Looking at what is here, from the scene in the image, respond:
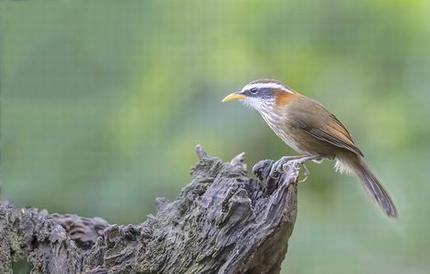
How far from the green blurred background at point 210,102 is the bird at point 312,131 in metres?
0.76

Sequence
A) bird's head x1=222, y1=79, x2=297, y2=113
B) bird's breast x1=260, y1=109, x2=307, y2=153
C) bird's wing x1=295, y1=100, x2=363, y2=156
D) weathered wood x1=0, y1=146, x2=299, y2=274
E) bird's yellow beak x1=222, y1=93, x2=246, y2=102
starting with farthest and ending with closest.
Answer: bird's yellow beak x1=222, y1=93, x2=246, y2=102, bird's head x1=222, y1=79, x2=297, y2=113, bird's breast x1=260, y1=109, x2=307, y2=153, bird's wing x1=295, y1=100, x2=363, y2=156, weathered wood x1=0, y1=146, x2=299, y2=274

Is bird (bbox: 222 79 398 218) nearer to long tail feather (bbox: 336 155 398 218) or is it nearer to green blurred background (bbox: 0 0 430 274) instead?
long tail feather (bbox: 336 155 398 218)

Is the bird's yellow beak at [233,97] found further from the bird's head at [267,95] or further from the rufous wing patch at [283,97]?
the rufous wing patch at [283,97]

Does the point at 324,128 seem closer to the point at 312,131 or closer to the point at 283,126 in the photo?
the point at 312,131

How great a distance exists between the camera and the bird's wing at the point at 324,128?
12.3ft

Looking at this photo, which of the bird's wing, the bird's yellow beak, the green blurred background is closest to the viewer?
the bird's wing

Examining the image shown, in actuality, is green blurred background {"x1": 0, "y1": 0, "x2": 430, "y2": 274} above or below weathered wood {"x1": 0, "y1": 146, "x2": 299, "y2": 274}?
above

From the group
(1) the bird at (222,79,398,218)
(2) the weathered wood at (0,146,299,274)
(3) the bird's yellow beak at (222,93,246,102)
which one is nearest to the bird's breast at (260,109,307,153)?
(1) the bird at (222,79,398,218)

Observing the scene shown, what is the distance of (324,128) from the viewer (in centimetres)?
376

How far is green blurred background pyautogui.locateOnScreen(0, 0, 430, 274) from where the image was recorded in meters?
4.80

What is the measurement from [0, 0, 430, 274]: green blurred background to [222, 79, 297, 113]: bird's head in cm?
67

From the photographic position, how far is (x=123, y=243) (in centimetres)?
293

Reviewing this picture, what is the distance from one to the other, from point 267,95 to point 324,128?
42cm

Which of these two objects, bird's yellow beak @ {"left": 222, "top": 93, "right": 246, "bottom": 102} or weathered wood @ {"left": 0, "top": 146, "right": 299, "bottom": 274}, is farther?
bird's yellow beak @ {"left": 222, "top": 93, "right": 246, "bottom": 102}
